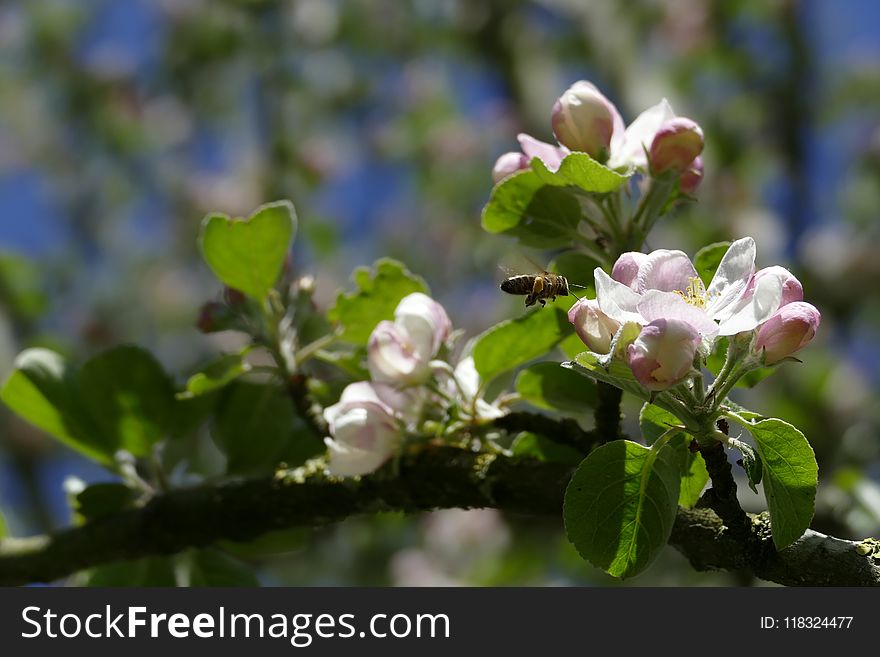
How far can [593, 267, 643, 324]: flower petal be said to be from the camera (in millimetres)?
862

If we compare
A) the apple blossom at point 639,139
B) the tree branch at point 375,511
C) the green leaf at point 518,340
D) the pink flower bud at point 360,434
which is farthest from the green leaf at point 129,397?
the apple blossom at point 639,139

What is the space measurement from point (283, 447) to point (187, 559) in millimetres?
218

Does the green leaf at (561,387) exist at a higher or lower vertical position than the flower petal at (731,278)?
higher

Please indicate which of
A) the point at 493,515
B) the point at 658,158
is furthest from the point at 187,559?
the point at 493,515

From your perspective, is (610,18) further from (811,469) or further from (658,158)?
(811,469)

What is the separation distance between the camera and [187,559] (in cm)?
147

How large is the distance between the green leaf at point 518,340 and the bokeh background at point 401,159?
148 centimetres

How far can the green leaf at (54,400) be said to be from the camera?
1.43 m

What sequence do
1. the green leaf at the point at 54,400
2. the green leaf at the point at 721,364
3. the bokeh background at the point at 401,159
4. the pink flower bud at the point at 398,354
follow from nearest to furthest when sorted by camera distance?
the green leaf at the point at 721,364 → the pink flower bud at the point at 398,354 → the green leaf at the point at 54,400 → the bokeh background at the point at 401,159

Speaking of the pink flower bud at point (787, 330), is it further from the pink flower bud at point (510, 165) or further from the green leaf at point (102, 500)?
the green leaf at point (102, 500)

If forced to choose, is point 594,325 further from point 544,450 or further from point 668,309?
point 544,450

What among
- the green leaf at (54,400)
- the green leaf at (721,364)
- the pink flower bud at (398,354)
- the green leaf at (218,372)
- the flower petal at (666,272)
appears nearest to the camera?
the flower petal at (666,272)

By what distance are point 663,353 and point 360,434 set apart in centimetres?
43

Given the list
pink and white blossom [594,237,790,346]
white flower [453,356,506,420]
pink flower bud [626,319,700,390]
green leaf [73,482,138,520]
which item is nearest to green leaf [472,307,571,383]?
white flower [453,356,506,420]
